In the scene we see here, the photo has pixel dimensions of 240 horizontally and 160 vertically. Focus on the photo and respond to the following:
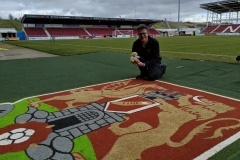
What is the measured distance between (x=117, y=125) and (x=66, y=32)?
185 feet

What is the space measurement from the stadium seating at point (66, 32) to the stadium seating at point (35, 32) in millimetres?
1743

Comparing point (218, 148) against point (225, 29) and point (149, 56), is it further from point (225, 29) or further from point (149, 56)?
point (225, 29)

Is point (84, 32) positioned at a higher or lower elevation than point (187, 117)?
higher

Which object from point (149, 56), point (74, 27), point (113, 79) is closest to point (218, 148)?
point (149, 56)

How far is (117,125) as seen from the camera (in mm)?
2873

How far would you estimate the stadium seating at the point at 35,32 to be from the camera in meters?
50.5

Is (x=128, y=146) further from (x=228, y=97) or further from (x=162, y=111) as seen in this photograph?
(x=228, y=97)

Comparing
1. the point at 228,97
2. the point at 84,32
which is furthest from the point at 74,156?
the point at 84,32

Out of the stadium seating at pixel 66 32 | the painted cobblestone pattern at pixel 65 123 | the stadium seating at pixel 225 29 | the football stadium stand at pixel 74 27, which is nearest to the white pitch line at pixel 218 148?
the painted cobblestone pattern at pixel 65 123

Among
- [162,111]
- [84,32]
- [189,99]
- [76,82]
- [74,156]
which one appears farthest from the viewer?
[84,32]

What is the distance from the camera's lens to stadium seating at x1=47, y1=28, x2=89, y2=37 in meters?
53.3

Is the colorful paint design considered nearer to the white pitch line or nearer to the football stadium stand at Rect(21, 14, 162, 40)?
the white pitch line

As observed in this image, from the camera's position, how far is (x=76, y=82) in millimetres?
5461

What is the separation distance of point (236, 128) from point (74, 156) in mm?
2114
